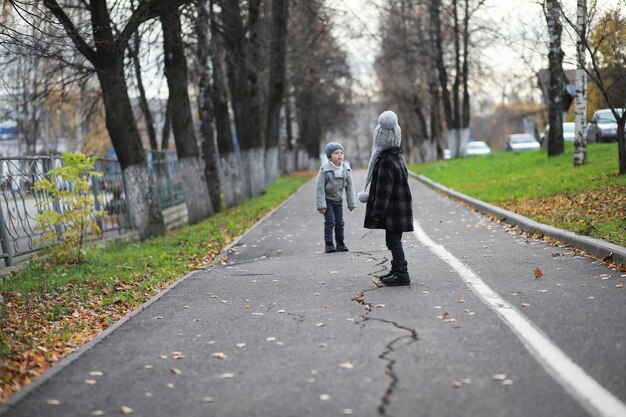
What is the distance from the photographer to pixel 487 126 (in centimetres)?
11719

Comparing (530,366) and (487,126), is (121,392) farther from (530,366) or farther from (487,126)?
(487,126)

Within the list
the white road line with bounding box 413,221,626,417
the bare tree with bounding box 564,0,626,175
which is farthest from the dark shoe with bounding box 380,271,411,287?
Answer: the bare tree with bounding box 564,0,626,175

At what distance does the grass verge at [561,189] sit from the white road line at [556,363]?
120 inches

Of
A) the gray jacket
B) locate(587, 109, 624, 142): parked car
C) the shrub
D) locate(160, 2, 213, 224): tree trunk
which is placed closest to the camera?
the gray jacket

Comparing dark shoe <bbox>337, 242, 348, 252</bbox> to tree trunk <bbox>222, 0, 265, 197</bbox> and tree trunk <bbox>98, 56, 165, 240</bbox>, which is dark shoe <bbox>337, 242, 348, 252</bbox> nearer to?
tree trunk <bbox>98, 56, 165, 240</bbox>

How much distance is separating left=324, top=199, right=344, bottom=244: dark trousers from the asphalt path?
1.99 metres

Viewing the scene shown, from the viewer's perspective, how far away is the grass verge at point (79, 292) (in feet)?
21.0

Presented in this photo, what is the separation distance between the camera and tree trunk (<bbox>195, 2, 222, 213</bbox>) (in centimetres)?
2147

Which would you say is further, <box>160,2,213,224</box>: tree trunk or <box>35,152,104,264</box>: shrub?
<box>160,2,213,224</box>: tree trunk

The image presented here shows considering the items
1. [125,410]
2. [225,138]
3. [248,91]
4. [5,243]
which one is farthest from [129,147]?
[248,91]

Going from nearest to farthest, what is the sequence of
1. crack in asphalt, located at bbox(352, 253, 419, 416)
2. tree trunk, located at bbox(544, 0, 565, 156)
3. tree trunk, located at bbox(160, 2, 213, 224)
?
crack in asphalt, located at bbox(352, 253, 419, 416) < tree trunk, located at bbox(160, 2, 213, 224) < tree trunk, located at bbox(544, 0, 565, 156)

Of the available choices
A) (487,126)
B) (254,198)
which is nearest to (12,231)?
(254,198)

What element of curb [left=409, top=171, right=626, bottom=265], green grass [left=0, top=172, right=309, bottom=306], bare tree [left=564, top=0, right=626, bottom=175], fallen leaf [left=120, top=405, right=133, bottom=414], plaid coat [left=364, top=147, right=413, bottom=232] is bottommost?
green grass [left=0, top=172, right=309, bottom=306]

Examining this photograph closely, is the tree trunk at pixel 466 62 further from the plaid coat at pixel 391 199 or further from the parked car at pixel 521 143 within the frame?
the plaid coat at pixel 391 199
